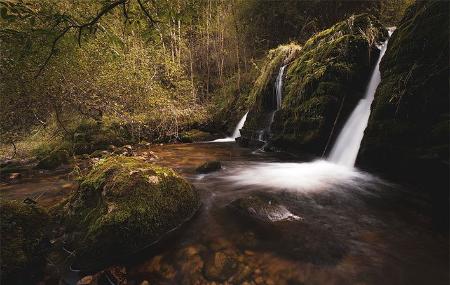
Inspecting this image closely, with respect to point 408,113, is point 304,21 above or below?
above

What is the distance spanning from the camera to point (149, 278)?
2.73 m

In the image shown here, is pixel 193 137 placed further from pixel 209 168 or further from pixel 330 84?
pixel 330 84

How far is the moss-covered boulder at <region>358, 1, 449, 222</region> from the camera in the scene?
14.3 feet

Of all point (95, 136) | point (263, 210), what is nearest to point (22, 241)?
point (263, 210)

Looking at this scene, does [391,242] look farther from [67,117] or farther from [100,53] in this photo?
[67,117]

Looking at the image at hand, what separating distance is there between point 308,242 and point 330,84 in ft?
16.6

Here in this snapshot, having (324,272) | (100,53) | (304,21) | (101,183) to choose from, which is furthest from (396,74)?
(304,21)

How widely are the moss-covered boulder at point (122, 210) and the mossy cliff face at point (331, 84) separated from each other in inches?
173

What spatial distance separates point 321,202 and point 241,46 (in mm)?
13375

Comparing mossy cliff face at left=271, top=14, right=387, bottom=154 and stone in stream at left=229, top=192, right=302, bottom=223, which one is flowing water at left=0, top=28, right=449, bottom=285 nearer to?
stone in stream at left=229, top=192, right=302, bottom=223

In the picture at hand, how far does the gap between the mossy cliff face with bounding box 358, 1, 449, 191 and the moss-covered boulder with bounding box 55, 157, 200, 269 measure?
3565 millimetres

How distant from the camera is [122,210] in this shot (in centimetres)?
312

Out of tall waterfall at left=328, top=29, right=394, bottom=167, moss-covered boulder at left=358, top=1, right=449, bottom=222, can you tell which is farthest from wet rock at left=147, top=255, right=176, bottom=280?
tall waterfall at left=328, top=29, right=394, bottom=167

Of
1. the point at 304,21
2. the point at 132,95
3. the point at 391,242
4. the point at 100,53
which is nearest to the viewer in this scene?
the point at 391,242
